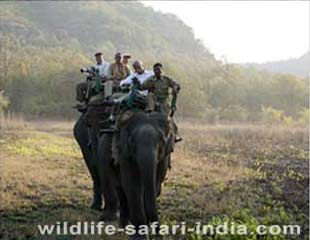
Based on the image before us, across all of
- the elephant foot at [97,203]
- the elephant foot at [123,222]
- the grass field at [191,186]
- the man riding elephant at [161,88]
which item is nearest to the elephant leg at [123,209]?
the elephant foot at [123,222]

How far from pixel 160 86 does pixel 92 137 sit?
196 centimetres

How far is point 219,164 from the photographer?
51.8ft

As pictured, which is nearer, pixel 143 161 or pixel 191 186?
pixel 143 161

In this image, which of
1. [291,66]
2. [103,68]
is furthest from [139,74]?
[291,66]

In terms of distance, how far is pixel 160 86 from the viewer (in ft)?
26.0

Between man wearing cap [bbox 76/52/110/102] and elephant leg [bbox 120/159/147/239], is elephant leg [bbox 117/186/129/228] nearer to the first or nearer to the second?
elephant leg [bbox 120/159/147/239]

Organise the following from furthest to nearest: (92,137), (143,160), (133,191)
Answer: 1. (92,137)
2. (133,191)
3. (143,160)

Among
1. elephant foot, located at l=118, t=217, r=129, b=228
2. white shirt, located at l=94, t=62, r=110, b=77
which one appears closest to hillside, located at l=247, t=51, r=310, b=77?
white shirt, located at l=94, t=62, r=110, b=77

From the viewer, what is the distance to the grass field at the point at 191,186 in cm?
874

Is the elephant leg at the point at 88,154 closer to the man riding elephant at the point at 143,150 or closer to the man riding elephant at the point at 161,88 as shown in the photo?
the man riding elephant at the point at 143,150

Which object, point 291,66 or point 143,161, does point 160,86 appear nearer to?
point 143,161

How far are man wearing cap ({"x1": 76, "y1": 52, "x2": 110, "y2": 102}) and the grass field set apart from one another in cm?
167

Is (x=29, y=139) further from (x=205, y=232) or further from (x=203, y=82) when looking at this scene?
(x=203, y=82)

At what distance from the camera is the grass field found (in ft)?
28.7
